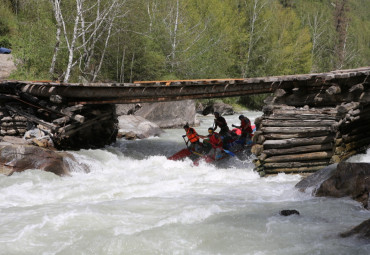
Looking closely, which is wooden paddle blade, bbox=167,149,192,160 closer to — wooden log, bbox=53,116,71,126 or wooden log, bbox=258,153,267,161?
wooden log, bbox=53,116,71,126

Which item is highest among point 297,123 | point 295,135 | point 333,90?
point 333,90

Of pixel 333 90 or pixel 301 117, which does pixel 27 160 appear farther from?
pixel 333 90

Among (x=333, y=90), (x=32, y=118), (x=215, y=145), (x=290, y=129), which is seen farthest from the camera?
(x=215, y=145)

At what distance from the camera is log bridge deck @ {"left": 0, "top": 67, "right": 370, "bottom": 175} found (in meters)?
8.66

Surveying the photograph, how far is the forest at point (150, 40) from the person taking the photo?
17.8 meters

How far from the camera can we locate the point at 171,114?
20.2 m

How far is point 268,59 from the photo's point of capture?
31031mm

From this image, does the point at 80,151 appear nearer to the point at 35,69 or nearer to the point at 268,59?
the point at 35,69

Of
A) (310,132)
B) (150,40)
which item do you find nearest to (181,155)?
(310,132)

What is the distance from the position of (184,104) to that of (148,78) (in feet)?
16.5

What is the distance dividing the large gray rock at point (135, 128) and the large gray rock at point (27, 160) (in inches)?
275

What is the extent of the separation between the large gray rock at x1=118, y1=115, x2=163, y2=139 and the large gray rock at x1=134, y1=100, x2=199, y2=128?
4.40 ft

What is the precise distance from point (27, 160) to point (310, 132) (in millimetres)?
6577

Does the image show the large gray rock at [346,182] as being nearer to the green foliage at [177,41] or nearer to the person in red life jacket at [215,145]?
the person in red life jacket at [215,145]
